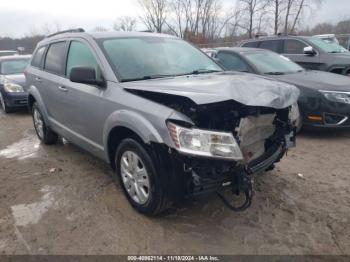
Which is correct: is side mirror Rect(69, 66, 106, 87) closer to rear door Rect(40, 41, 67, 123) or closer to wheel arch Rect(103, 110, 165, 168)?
wheel arch Rect(103, 110, 165, 168)

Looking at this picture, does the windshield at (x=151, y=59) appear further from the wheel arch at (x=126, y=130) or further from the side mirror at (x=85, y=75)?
the wheel arch at (x=126, y=130)

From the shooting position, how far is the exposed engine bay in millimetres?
2742

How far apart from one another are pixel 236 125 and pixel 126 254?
1432mm

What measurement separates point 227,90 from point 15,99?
7.42 meters

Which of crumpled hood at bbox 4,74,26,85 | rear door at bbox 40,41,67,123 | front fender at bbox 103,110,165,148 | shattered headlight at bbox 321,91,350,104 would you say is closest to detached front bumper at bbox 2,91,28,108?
crumpled hood at bbox 4,74,26,85

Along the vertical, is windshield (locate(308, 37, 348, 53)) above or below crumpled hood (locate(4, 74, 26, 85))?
above

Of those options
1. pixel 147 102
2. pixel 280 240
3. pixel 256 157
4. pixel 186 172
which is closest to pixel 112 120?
pixel 147 102

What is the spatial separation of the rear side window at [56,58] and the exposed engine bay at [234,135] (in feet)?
6.28

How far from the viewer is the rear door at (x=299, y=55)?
843 cm

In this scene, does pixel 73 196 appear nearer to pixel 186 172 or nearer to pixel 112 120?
pixel 112 120

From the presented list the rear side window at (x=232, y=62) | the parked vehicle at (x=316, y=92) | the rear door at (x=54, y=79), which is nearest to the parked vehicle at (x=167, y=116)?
the rear door at (x=54, y=79)

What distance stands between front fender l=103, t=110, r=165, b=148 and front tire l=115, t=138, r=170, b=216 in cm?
16

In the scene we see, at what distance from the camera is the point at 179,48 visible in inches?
170

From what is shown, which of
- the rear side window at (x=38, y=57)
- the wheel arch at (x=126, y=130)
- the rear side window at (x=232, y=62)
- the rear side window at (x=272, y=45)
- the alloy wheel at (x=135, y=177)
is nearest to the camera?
the wheel arch at (x=126, y=130)
